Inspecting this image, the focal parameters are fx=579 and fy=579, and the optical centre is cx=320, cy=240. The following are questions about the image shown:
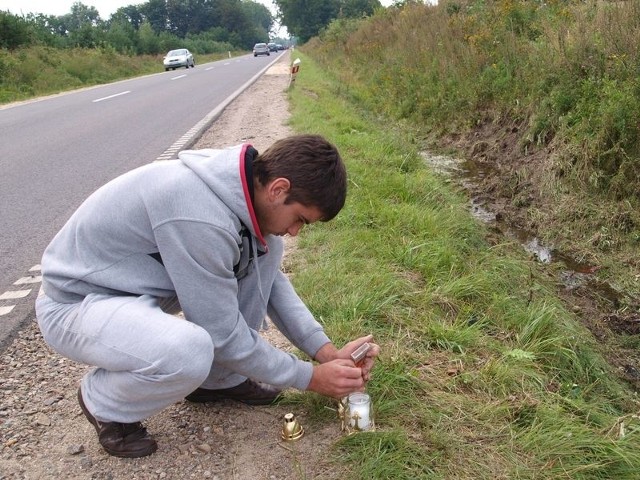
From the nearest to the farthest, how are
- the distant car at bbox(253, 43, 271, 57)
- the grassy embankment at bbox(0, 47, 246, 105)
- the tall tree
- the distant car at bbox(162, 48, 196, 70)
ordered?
the grassy embankment at bbox(0, 47, 246, 105) → the distant car at bbox(162, 48, 196, 70) → the distant car at bbox(253, 43, 271, 57) → the tall tree

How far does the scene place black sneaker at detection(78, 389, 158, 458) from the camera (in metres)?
2.04

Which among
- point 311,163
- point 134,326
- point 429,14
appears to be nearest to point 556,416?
point 311,163

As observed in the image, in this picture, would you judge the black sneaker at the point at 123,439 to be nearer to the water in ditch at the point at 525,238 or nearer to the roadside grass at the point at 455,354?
the roadside grass at the point at 455,354

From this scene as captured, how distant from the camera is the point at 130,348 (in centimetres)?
182

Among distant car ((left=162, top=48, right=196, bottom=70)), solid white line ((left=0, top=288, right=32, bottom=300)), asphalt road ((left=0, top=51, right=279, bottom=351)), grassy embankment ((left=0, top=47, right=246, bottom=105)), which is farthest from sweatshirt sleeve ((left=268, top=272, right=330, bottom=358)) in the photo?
distant car ((left=162, top=48, right=196, bottom=70))

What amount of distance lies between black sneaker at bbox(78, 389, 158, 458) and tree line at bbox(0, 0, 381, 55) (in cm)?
1959

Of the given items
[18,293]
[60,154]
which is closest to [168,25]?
[60,154]

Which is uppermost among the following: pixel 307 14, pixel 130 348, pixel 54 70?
pixel 307 14

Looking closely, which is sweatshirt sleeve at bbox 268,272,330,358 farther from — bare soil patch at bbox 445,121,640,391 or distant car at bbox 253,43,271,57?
distant car at bbox 253,43,271,57

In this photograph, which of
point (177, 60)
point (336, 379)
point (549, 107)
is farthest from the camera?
point (177, 60)

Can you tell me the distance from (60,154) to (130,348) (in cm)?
641

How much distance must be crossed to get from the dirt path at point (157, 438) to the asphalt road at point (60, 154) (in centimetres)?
56

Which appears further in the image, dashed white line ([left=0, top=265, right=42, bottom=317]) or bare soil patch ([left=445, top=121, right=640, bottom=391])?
bare soil patch ([left=445, top=121, right=640, bottom=391])

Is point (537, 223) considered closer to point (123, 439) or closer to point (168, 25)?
point (123, 439)
